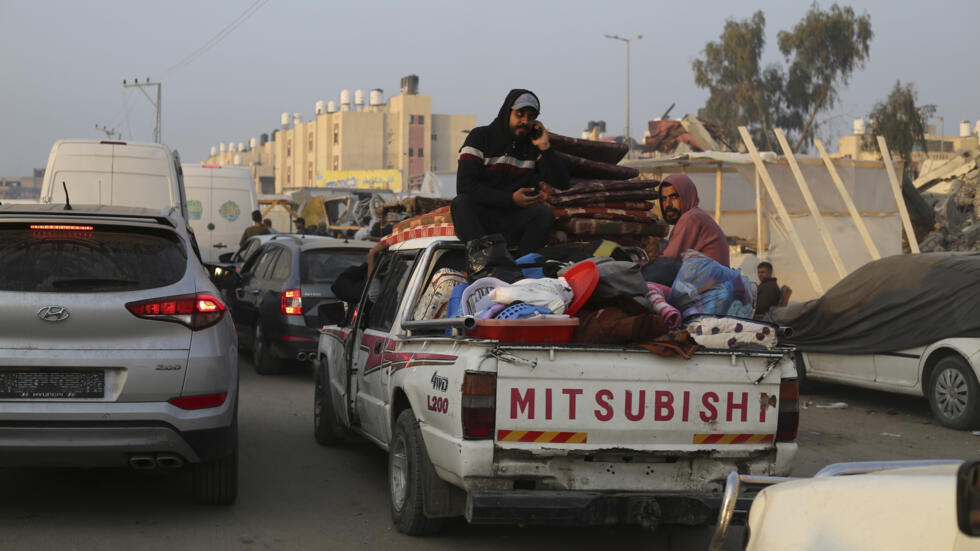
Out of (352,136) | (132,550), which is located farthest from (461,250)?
(352,136)

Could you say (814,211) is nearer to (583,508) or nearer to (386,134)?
(583,508)

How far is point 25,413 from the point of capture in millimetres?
5512

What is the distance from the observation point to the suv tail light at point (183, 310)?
580 cm

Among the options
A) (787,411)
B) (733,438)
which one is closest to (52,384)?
(733,438)

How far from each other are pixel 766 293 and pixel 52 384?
10733mm

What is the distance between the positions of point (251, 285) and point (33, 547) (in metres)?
8.38

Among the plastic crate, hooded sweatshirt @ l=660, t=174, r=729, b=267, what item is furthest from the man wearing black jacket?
the plastic crate

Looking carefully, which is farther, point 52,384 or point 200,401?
point 200,401

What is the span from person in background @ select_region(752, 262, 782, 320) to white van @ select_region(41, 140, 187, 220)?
8044 millimetres

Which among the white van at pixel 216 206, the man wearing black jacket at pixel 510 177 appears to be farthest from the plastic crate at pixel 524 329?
the white van at pixel 216 206

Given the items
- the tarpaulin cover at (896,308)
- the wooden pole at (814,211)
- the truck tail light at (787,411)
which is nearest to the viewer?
the truck tail light at (787,411)

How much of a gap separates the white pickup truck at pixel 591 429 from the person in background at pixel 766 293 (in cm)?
908

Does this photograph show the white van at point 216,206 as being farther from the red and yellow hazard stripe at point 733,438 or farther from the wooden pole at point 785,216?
the red and yellow hazard stripe at point 733,438

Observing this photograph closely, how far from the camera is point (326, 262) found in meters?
12.6
